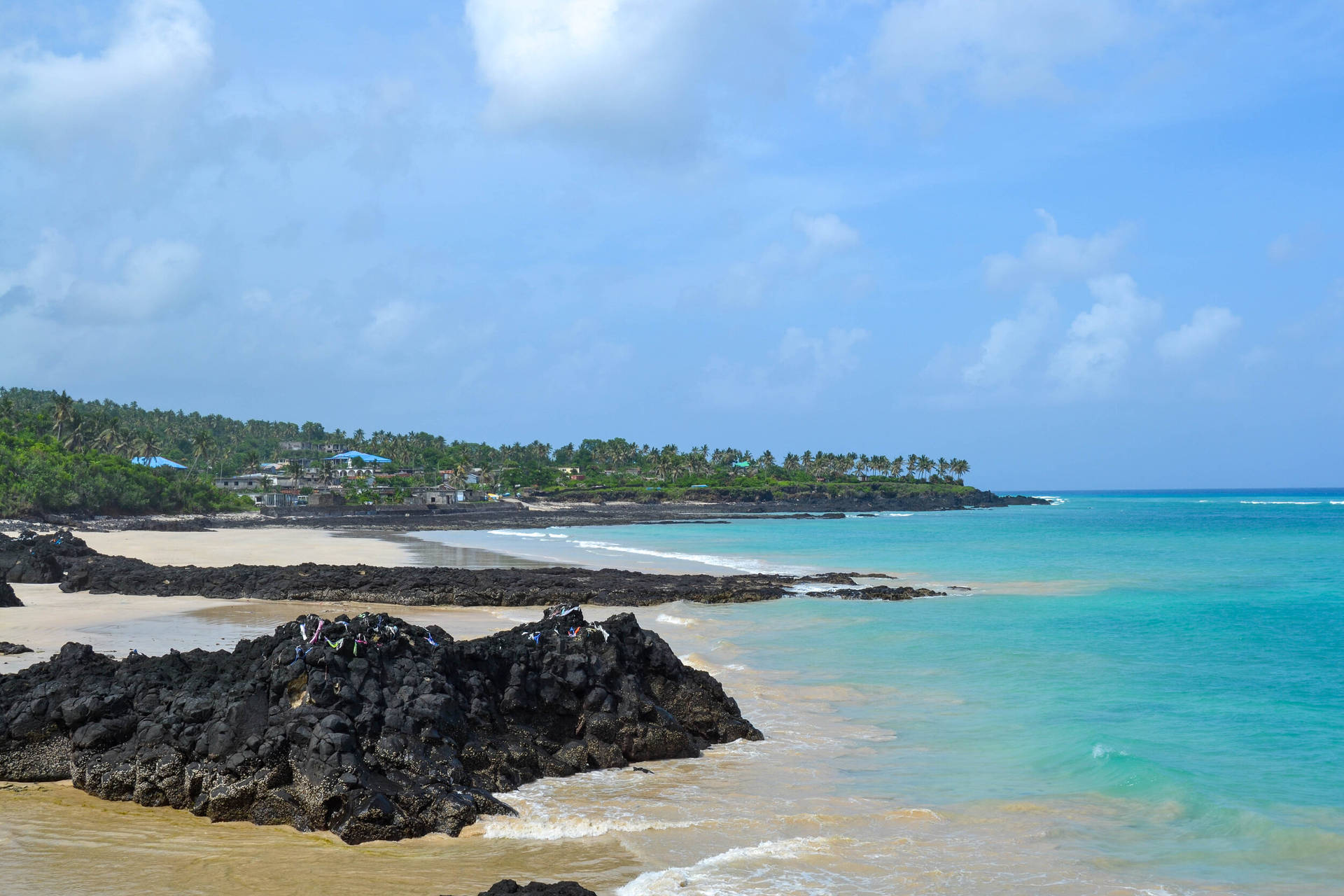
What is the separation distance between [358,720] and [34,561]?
75.0 ft

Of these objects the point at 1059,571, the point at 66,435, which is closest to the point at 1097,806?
the point at 1059,571

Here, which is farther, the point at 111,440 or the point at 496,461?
the point at 496,461

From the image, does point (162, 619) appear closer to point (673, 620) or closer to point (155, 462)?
point (673, 620)

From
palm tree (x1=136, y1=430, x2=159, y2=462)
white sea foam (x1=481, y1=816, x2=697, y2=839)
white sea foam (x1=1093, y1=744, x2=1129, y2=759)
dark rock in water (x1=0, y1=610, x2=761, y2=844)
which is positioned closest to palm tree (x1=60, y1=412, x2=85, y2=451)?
palm tree (x1=136, y1=430, x2=159, y2=462)

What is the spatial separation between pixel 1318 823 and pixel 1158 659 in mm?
10172

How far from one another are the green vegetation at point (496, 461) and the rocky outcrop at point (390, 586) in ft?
279

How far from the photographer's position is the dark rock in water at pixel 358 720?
8570 millimetres

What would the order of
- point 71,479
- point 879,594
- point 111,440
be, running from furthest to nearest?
point 111,440
point 71,479
point 879,594

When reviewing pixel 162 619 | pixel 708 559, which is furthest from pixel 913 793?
pixel 708 559

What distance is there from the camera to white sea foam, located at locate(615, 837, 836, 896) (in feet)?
23.7

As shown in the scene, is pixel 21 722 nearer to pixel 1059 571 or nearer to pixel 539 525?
pixel 1059 571

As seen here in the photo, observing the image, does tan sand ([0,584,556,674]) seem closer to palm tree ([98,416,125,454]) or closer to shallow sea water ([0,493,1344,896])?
shallow sea water ([0,493,1344,896])

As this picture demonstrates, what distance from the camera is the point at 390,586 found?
2714 cm

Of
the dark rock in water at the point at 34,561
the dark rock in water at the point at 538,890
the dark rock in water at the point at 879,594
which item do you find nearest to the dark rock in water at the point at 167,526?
the dark rock in water at the point at 34,561
